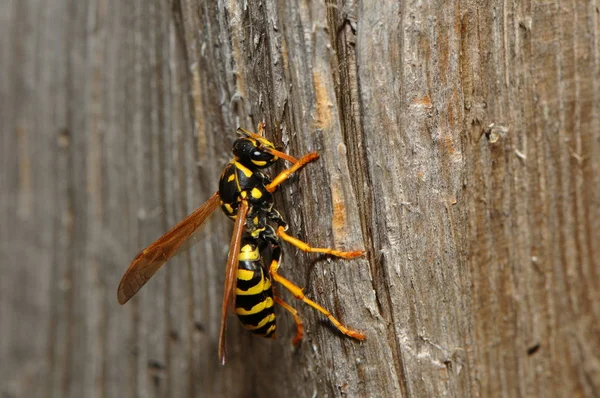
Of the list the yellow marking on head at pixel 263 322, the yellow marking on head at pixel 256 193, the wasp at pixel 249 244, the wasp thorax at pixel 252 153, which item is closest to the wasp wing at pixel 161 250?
the wasp at pixel 249 244

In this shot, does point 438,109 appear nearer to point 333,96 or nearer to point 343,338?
point 333,96

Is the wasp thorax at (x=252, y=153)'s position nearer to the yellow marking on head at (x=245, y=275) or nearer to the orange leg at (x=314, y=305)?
the orange leg at (x=314, y=305)

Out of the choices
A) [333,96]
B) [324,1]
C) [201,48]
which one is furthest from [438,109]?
[201,48]

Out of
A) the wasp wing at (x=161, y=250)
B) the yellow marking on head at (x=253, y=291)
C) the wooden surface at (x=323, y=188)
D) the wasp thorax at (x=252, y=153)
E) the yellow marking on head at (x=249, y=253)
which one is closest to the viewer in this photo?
the wooden surface at (x=323, y=188)

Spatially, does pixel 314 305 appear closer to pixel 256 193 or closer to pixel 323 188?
pixel 323 188

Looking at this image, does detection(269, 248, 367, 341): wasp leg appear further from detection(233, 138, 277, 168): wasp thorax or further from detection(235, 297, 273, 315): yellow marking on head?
detection(233, 138, 277, 168): wasp thorax

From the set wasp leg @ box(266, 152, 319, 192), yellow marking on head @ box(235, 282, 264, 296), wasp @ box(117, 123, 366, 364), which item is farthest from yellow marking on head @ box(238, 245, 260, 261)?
wasp leg @ box(266, 152, 319, 192)
